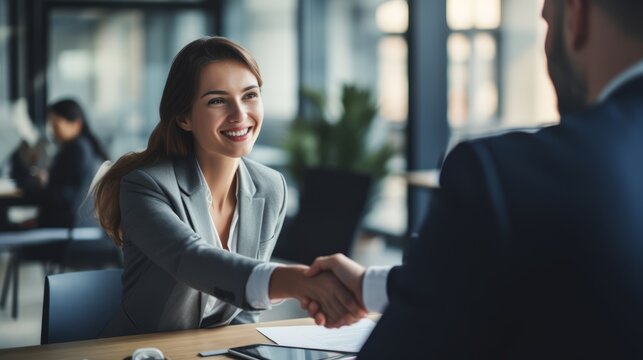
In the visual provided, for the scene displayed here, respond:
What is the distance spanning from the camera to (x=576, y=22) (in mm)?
1010

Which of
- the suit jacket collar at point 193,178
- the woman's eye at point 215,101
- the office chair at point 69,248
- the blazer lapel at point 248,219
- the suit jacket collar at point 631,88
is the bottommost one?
the office chair at point 69,248

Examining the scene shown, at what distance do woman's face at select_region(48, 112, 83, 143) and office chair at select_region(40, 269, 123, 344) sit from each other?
11.5 ft

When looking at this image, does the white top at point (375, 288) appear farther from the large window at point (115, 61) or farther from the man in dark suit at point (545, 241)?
the large window at point (115, 61)

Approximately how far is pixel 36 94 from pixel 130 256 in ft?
21.6

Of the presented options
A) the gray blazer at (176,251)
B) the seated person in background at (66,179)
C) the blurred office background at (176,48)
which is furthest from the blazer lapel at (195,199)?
the blurred office background at (176,48)

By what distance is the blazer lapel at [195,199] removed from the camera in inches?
76.2

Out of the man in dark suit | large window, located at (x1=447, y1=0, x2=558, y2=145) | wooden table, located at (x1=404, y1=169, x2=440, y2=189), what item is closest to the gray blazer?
the man in dark suit

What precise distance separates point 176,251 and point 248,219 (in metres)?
0.29

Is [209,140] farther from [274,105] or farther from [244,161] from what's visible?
[274,105]

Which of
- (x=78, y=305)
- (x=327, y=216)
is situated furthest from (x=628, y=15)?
(x=327, y=216)

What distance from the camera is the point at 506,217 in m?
0.88

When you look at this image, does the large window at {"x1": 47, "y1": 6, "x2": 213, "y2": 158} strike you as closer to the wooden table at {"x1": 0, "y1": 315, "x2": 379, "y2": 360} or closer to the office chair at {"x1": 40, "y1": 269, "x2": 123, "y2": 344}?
the office chair at {"x1": 40, "y1": 269, "x2": 123, "y2": 344}

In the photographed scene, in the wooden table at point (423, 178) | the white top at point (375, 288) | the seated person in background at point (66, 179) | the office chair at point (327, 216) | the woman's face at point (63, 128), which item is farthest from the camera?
the woman's face at point (63, 128)

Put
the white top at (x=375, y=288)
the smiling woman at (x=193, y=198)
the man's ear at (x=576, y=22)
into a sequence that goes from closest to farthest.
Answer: the man's ear at (x=576, y=22)
the white top at (x=375, y=288)
the smiling woman at (x=193, y=198)
